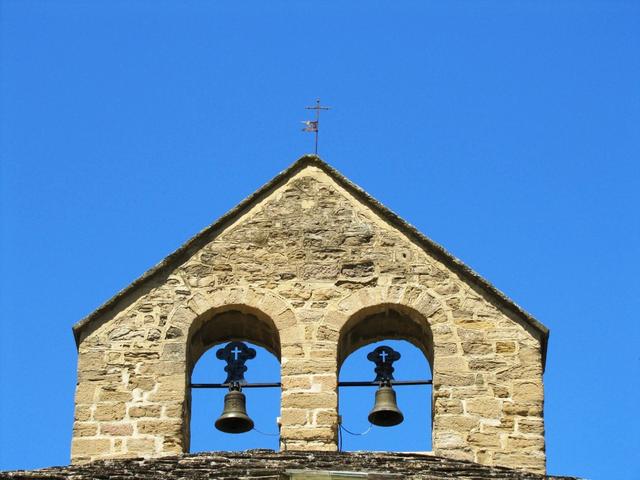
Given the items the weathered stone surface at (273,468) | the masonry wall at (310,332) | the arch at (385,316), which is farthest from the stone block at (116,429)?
the arch at (385,316)

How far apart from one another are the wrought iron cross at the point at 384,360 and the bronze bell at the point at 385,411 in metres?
0.19

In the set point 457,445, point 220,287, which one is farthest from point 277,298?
point 457,445

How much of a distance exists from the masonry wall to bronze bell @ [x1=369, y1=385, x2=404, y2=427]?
20.4 inches

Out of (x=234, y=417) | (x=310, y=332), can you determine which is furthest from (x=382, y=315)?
(x=234, y=417)

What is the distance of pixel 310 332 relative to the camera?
22297mm

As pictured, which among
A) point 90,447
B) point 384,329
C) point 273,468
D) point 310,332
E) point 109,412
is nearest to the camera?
point 273,468

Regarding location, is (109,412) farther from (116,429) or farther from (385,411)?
(385,411)

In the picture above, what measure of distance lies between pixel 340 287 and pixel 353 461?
2387mm

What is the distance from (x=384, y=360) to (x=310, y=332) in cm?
86

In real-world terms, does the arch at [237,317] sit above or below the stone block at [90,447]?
above

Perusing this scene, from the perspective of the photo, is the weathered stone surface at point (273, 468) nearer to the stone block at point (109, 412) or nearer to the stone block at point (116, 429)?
the stone block at point (116, 429)

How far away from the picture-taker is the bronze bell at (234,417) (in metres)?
22.3

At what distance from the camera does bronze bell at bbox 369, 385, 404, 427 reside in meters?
22.4

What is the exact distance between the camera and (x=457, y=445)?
21688mm
